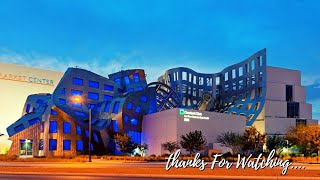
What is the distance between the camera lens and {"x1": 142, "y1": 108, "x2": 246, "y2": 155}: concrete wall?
7838 centimetres

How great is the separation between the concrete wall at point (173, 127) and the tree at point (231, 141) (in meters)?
1.29

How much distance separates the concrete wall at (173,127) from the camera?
78.4 metres

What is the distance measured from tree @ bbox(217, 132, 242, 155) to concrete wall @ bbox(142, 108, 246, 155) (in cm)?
129

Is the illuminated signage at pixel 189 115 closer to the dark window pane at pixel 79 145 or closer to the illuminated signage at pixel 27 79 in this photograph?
the dark window pane at pixel 79 145

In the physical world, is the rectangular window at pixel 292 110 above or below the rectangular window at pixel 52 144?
above

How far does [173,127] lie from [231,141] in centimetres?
1132

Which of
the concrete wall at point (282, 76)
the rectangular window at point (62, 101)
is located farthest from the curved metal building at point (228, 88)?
the rectangular window at point (62, 101)

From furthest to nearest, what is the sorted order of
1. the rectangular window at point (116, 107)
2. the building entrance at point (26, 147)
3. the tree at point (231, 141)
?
the rectangular window at point (116, 107)
the building entrance at point (26, 147)
the tree at point (231, 141)

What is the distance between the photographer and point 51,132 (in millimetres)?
71438

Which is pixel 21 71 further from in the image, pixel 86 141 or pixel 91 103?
pixel 86 141

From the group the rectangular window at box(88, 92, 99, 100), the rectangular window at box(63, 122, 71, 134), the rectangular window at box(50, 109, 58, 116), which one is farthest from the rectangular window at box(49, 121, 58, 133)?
the rectangular window at box(88, 92, 99, 100)

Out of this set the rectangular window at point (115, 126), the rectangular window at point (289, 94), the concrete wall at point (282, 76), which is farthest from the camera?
the rectangular window at point (289, 94)

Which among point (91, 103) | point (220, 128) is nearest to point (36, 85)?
point (91, 103)

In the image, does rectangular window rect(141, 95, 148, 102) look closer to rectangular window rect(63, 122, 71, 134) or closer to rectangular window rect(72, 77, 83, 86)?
rectangular window rect(72, 77, 83, 86)
